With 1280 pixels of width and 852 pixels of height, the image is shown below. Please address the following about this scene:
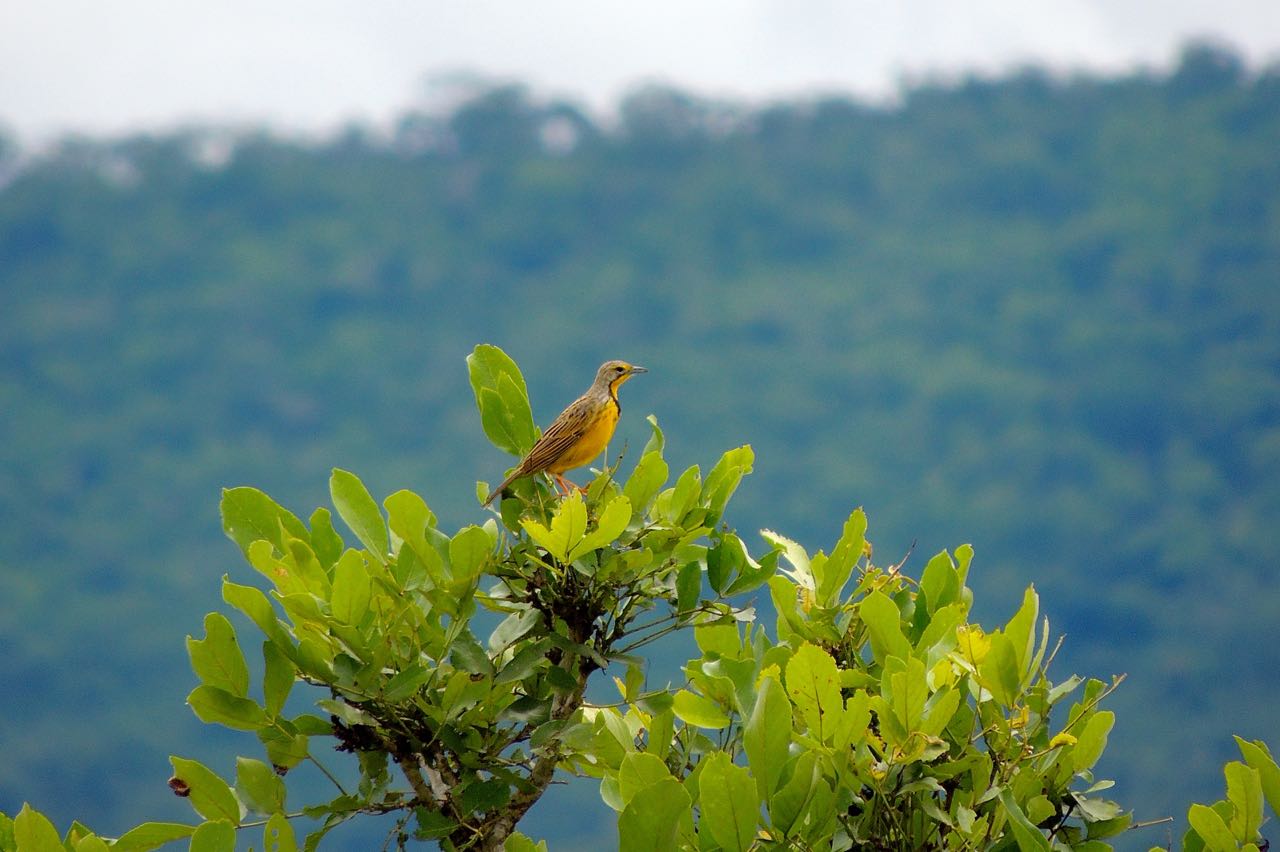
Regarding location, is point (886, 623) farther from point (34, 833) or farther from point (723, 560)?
point (34, 833)

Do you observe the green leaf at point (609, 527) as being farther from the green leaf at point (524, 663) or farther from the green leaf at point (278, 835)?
the green leaf at point (278, 835)

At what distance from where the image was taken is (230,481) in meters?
46.1

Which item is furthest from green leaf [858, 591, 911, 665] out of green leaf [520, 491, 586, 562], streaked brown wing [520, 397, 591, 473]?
streaked brown wing [520, 397, 591, 473]

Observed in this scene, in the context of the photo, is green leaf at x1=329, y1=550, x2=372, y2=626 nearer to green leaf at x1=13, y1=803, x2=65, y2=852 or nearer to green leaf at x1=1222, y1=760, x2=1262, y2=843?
green leaf at x1=13, y1=803, x2=65, y2=852

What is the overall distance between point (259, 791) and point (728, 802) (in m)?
1.09

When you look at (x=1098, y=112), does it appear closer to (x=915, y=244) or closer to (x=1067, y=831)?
(x=915, y=244)

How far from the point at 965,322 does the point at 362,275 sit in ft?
75.5

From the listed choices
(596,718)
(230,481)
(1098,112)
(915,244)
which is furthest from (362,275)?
(596,718)

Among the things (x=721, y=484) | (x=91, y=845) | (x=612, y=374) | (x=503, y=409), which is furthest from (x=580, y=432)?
(x=91, y=845)

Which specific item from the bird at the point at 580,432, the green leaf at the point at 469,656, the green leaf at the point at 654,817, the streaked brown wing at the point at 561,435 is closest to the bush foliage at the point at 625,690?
the green leaf at the point at 469,656

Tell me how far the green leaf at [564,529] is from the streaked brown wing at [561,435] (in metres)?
0.82

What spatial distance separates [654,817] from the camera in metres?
2.51

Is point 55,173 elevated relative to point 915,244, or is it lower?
elevated

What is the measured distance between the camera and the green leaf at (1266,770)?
3.09 m
